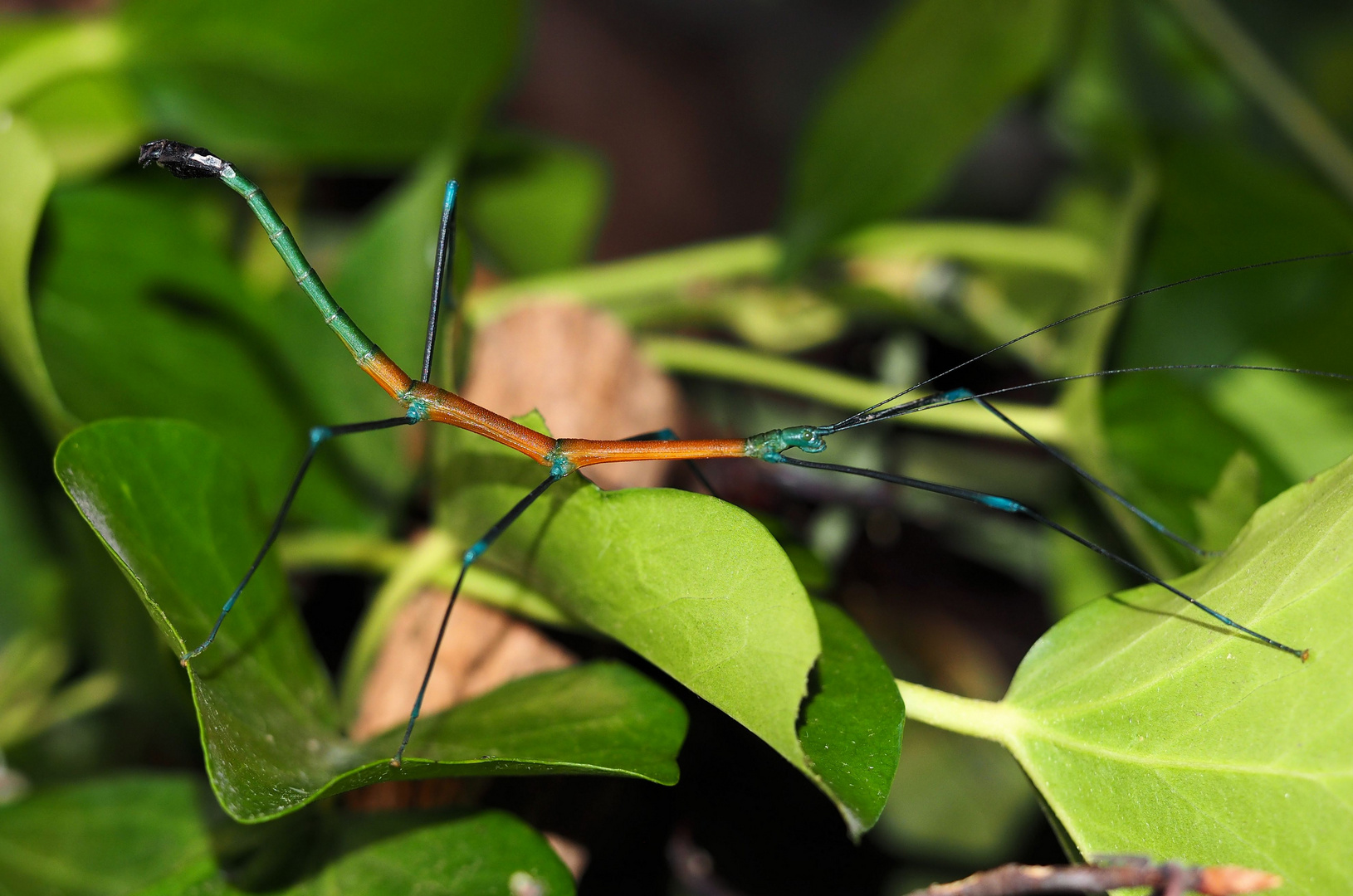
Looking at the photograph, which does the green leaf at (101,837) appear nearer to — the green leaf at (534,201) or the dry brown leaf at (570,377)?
the dry brown leaf at (570,377)

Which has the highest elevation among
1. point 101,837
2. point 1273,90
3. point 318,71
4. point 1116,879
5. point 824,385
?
point 1273,90

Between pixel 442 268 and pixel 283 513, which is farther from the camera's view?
pixel 442 268

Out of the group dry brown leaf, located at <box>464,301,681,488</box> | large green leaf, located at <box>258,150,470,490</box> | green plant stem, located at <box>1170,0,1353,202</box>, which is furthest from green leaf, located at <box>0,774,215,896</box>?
green plant stem, located at <box>1170,0,1353,202</box>

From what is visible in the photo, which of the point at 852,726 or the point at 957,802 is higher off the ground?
the point at 852,726

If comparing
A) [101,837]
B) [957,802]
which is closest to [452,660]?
[101,837]

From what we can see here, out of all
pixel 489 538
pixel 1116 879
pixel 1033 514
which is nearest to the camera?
pixel 1116 879

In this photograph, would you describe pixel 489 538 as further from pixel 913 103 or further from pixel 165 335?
pixel 913 103

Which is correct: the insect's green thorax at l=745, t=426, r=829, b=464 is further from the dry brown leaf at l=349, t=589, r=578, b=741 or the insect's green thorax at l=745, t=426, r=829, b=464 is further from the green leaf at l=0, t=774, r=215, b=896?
the green leaf at l=0, t=774, r=215, b=896
